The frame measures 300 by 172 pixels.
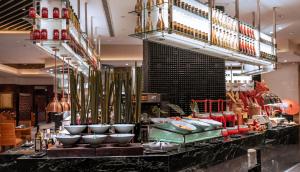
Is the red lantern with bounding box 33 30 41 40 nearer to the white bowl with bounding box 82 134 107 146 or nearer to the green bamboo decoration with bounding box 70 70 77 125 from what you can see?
the green bamboo decoration with bounding box 70 70 77 125

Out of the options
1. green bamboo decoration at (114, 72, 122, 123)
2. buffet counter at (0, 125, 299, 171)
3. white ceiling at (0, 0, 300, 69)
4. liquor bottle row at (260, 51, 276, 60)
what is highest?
white ceiling at (0, 0, 300, 69)

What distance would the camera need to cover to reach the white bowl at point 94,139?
2.83 metres

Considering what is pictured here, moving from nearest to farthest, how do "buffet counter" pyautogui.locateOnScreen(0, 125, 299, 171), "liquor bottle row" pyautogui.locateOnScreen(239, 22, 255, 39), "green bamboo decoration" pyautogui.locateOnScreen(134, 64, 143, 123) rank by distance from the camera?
"buffet counter" pyautogui.locateOnScreen(0, 125, 299, 171)
"green bamboo decoration" pyautogui.locateOnScreen(134, 64, 143, 123)
"liquor bottle row" pyautogui.locateOnScreen(239, 22, 255, 39)

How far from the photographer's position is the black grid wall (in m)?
6.86

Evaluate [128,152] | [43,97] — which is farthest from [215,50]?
[43,97]

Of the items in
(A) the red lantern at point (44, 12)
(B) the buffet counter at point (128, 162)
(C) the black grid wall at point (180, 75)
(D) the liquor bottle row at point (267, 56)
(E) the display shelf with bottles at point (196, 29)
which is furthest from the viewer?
(C) the black grid wall at point (180, 75)

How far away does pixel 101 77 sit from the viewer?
316 centimetres

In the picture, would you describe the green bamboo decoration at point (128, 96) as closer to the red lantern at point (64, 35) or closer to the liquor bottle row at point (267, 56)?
the red lantern at point (64, 35)

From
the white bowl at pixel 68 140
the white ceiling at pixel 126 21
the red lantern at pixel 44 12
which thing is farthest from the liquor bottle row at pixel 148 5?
the white bowl at pixel 68 140

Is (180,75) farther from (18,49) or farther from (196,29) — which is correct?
(18,49)

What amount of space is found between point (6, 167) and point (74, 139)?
1469mm

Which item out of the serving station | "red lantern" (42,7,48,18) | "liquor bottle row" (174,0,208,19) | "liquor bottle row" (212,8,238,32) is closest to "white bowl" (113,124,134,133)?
the serving station

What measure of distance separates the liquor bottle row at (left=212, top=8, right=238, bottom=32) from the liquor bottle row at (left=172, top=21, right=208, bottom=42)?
51cm

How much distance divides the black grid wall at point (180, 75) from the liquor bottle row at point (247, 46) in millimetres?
910
